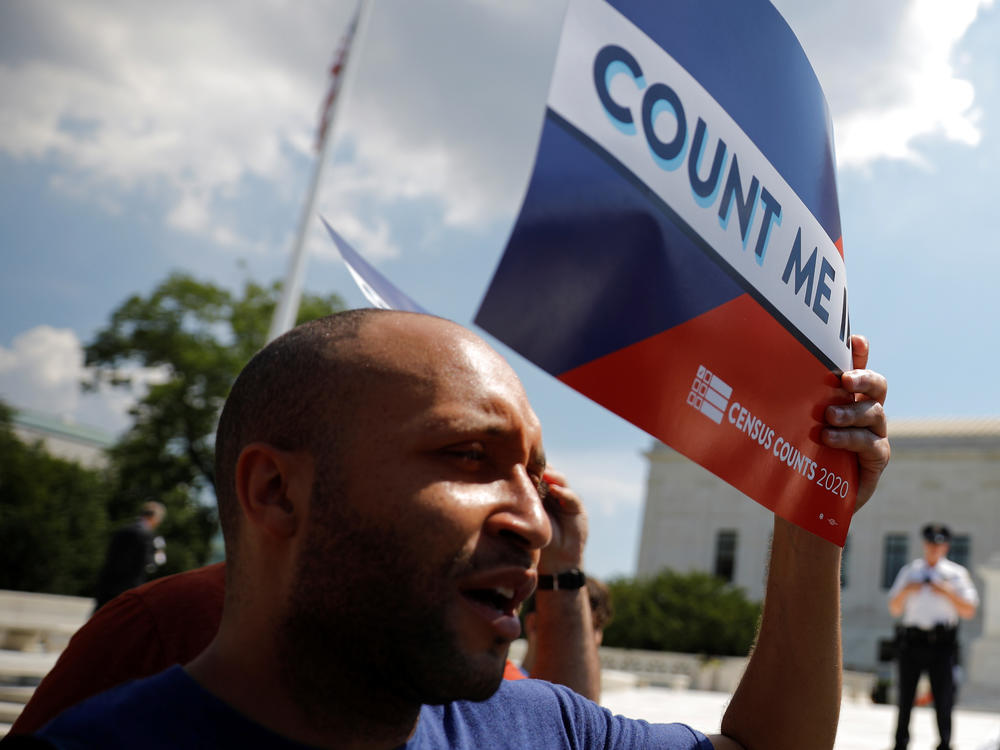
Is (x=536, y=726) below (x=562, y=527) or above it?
below

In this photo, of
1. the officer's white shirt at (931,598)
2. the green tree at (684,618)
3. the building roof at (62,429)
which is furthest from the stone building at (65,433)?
the officer's white shirt at (931,598)

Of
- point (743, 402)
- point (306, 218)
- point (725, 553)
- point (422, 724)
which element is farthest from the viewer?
point (725, 553)

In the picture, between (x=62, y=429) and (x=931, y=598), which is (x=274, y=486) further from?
(x=62, y=429)

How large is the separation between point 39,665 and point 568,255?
790 cm

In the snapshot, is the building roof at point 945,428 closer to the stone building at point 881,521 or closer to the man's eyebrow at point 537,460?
the stone building at point 881,521

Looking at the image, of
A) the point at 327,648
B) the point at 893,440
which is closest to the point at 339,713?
the point at 327,648

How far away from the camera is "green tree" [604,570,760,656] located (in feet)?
87.7

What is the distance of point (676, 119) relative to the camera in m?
1.49

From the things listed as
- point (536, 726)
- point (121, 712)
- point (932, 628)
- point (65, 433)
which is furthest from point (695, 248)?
point (65, 433)

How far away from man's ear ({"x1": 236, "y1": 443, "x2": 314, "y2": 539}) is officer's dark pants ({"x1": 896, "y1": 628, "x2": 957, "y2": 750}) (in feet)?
25.0

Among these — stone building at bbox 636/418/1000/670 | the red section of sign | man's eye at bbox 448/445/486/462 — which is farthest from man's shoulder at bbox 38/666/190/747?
stone building at bbox 636/418/1000/670

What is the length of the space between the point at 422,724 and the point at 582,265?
0.68 metres

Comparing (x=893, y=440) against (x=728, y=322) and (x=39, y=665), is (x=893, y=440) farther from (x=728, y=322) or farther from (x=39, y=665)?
(x=728, y=322)

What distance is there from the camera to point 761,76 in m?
1.68
